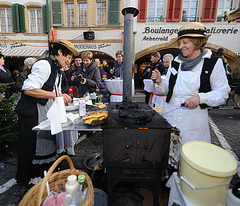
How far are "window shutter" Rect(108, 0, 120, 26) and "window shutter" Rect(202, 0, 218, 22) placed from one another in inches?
240

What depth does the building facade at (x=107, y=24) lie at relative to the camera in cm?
993

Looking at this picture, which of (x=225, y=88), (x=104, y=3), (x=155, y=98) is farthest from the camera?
(x=104, y=3)

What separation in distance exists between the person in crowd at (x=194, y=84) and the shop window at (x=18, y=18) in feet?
44.7

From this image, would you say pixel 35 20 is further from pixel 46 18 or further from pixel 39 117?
pixel 39 117

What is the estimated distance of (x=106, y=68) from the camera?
7.27m

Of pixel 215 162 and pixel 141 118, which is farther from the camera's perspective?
pixel 141 118

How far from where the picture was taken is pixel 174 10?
32.1 ft

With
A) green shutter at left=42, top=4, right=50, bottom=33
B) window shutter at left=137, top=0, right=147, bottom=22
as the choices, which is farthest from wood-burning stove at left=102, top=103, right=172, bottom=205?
green shutter at left=42, top=4, right=50, bottom=33

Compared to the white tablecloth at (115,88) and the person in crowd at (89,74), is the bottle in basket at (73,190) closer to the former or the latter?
the person in crowd at (89,74)

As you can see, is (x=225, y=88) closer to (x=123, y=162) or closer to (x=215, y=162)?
(x=215, y=162)

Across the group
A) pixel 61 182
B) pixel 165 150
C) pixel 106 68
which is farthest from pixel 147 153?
pixel 106 68

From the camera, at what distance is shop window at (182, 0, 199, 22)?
32.4 ft

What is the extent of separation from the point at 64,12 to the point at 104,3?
3188 millimetres

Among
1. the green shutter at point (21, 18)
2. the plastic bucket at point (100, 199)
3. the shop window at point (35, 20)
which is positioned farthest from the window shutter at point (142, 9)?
the plastic bucket at point (100, 199)
